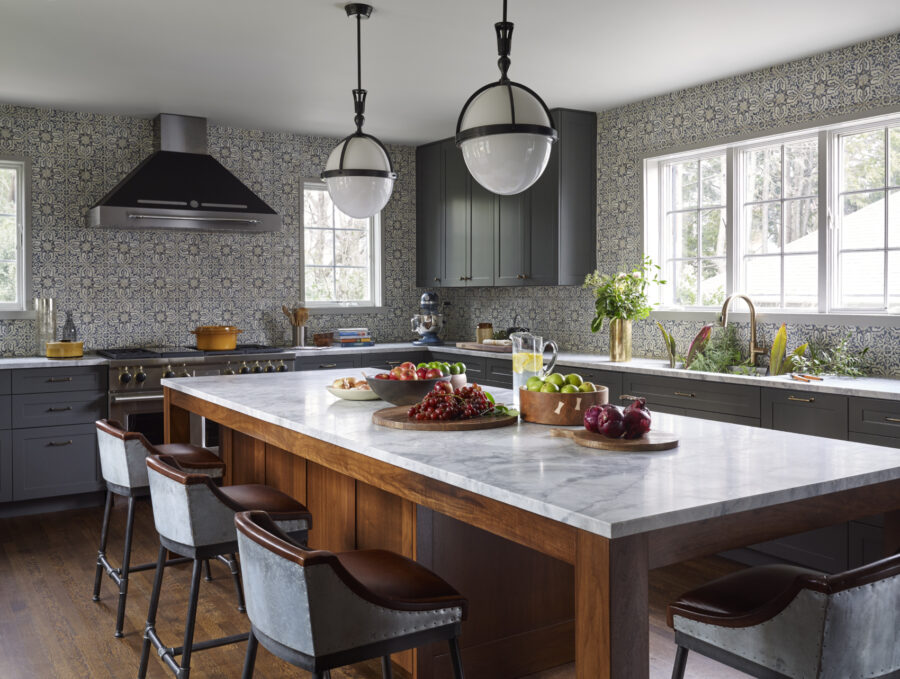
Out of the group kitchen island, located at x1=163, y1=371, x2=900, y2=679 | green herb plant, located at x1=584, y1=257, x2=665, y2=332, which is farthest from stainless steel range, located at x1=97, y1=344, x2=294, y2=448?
kitchen island, located at x1=163, y1=371, x2=900, y2=679

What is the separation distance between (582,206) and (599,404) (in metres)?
3.30

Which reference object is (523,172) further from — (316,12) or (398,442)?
(316,12)

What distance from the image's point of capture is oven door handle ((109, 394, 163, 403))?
512cm

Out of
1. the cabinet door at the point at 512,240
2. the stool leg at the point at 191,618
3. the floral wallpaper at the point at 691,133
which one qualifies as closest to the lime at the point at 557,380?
the stool leg at the point at 191,618

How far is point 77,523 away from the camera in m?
4.84

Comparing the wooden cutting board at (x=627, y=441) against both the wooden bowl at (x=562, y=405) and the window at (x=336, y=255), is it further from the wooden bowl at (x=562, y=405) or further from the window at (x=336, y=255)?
the window at (x=336, y=255)

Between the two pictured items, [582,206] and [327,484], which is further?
[582,206]

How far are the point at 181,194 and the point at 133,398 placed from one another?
4.50 ft

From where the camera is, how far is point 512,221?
5.97 m

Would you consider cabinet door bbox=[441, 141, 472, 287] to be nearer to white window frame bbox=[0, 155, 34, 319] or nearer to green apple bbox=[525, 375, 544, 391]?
white window frame bbox=[0, 155, 34, 319]

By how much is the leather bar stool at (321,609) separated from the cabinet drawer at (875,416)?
242cm

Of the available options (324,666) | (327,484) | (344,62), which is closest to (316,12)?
(344,62)

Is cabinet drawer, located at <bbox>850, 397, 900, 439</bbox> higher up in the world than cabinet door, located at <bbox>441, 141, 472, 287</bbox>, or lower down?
lower down

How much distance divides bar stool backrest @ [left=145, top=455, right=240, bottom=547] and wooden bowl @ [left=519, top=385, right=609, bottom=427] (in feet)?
3.24
